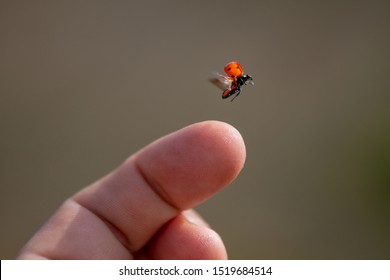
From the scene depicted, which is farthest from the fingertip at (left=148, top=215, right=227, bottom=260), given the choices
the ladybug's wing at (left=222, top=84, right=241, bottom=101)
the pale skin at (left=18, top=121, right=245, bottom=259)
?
the ladybug's wing at (left=222, top=84, right=241, bottom=101)

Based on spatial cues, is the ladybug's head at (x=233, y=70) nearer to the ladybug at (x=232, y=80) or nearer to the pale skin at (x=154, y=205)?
the ladybug at (x=232, y=80)

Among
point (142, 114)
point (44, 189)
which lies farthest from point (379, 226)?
point (44, 189)

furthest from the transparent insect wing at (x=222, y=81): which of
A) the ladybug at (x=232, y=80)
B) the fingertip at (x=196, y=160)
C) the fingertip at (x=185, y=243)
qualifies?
the fingertip at (x=185, y=243)

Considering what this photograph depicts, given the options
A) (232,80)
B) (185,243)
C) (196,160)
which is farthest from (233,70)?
(185,243)

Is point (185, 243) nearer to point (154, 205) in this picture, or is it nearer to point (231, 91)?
point (154, 205)

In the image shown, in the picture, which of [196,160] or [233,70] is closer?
[196,160]

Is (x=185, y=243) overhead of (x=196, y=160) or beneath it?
beneath

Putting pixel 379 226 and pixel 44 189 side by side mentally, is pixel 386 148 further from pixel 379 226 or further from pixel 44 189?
pixel 44 189

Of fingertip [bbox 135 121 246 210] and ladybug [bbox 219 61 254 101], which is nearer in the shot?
fingertip [bbox 135 121 246 210]

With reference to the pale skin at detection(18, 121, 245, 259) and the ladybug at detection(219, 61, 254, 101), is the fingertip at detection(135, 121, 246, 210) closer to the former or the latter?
the pale skin at detection(18, 121, 245, 259)

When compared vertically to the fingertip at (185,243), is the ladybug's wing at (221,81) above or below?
above
